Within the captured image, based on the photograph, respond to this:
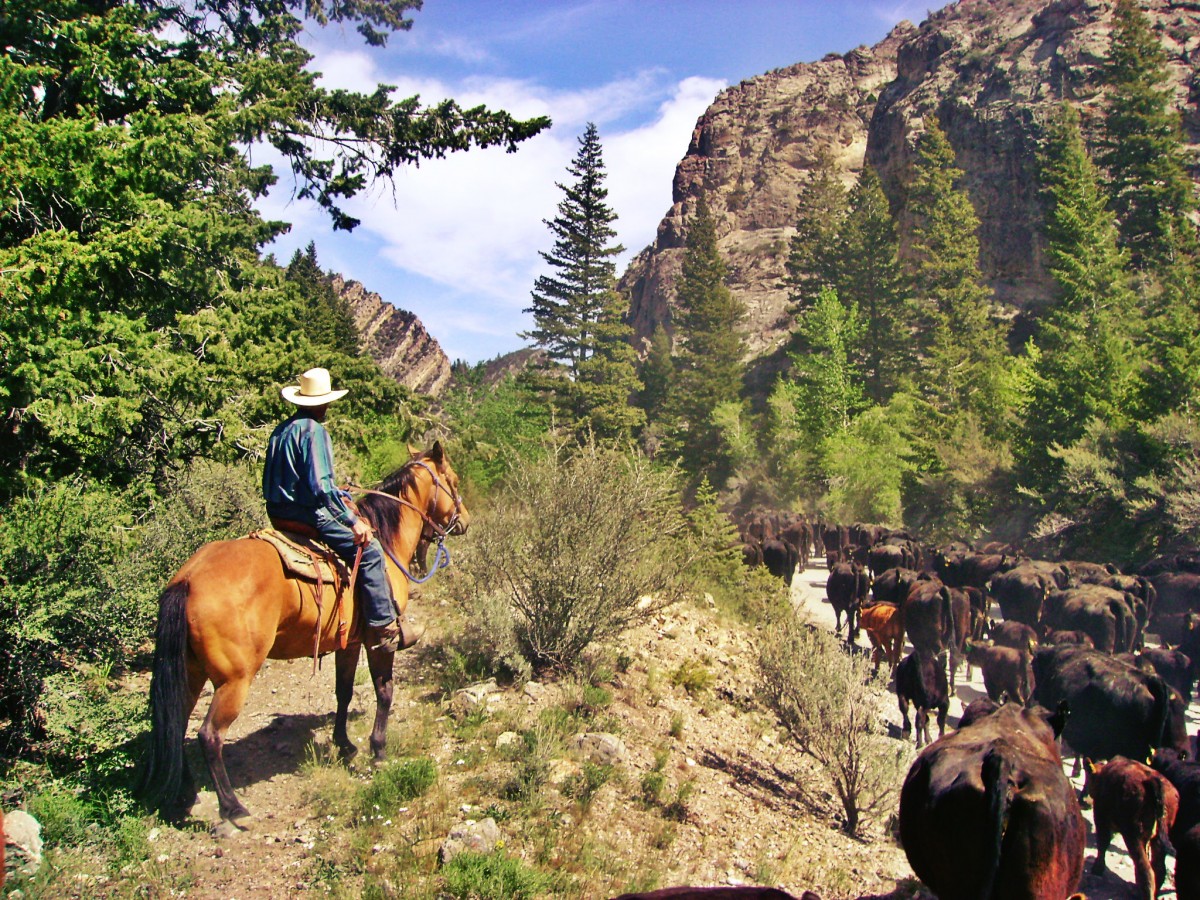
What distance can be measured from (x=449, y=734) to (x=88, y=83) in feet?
25.5

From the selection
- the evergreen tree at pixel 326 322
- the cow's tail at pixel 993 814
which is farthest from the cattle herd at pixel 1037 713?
the evergreen tree at pixel 326 322

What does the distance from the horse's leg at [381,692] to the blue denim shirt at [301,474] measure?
3.85ft

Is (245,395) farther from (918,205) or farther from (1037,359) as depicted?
(918,205)

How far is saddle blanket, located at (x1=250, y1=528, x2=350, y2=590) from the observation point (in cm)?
530

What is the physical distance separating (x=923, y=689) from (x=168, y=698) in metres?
8.31

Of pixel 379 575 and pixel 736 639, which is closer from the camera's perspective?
pixel 379 575

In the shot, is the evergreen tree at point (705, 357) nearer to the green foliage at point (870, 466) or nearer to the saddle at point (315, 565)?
the green foliage at point (870, 466)

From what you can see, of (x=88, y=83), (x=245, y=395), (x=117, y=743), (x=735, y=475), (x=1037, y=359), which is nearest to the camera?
(x=117, y=743)

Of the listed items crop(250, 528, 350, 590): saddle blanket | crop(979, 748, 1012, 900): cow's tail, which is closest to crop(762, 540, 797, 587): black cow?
crop(250, 528, 350, 590): saddle blanket

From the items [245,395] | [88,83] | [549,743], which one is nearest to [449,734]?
[549,743]

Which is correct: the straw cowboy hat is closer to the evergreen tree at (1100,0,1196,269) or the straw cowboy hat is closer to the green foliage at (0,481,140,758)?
the green foliage at (0,481,140,758)

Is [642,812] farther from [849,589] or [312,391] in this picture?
[849,589]

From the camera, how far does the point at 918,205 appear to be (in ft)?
176

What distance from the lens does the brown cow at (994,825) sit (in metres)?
2.86
